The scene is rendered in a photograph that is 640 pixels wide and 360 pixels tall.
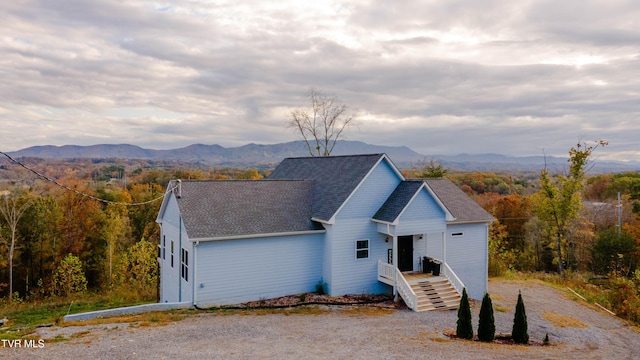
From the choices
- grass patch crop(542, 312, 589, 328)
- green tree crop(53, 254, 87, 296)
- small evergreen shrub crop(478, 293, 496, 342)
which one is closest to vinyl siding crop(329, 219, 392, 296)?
small evergreen shrub crop(478, 293, 496, 342)

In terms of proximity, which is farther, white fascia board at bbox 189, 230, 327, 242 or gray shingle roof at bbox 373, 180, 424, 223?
gray shingle roof at bbox 373, 180, 424, 223

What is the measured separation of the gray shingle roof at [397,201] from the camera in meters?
20.7

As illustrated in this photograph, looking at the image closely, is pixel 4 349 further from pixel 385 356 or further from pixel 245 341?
pixel 385 356

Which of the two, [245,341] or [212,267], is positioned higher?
[212,267]

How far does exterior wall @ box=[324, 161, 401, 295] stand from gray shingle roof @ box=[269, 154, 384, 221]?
40 cm

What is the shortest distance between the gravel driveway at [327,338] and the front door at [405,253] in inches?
142

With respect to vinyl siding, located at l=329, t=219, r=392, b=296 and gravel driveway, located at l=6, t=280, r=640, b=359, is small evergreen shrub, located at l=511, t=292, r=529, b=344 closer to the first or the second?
gravel driveway, located at l=6, t=280, r=640, b=359

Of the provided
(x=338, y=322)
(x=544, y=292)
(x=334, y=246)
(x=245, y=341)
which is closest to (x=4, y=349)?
(x=245, y=341)

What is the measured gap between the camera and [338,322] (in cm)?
1692

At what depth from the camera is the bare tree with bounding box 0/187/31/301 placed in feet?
112

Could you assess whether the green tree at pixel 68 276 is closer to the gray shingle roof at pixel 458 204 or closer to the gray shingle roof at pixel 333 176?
the gray shingle roof at pixel 333 176

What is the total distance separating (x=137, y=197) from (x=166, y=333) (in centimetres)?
4462

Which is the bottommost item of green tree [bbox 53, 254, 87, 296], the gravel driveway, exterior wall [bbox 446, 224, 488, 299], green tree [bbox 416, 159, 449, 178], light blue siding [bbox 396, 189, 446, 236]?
green tree [bbox 53, 254, 87, 296]

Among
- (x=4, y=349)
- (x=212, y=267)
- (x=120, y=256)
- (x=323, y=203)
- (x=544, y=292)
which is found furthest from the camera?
(x=120, y=256)
